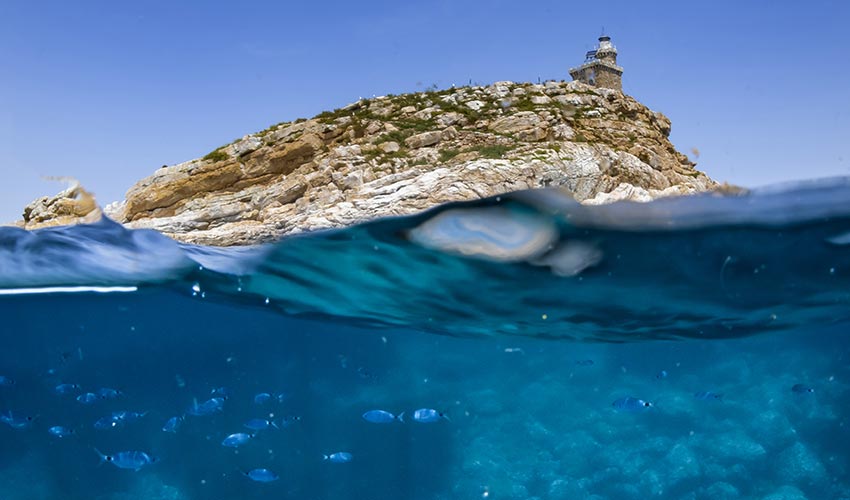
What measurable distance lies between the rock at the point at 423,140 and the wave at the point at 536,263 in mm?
19987

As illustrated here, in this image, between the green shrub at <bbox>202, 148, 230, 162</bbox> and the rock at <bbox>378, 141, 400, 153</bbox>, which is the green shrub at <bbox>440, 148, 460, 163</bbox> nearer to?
the rock at <bbox>378, 141, 400, 153</bbox>

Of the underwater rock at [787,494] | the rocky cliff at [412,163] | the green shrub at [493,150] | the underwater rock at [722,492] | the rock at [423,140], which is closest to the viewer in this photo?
the underwater rock at [787,494]

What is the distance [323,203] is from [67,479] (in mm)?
17843

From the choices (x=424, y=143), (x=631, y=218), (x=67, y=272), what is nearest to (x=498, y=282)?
(x=631, y=218)

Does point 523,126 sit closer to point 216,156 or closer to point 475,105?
point 475,105

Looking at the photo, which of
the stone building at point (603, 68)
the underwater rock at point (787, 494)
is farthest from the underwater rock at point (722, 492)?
the stone building at point (603, 68)

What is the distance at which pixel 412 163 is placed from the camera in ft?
122

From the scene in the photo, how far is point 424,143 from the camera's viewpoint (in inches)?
1535

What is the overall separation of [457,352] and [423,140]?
51.6 ft

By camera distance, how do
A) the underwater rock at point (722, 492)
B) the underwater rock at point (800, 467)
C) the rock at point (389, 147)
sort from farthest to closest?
the rock at point (389, 147) → the underwater rock at point (800, 467) → the underwater rock at point (722, 492)

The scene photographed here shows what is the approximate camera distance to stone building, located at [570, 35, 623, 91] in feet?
198

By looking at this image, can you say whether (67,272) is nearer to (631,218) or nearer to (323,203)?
(631,218)

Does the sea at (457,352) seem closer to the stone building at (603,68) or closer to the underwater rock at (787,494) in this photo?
the underwater rock at (787,494)

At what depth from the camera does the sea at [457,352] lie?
1274 cm
